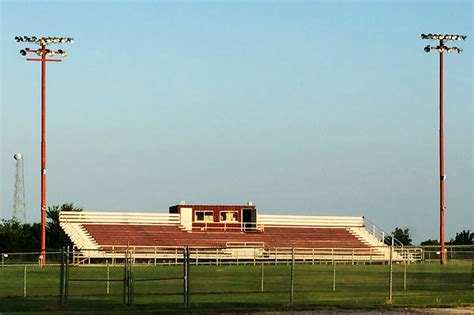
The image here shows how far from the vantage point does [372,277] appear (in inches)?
1978

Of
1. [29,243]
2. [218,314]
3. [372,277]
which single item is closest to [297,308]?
[218,314]

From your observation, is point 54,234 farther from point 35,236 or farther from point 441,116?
point 441,116

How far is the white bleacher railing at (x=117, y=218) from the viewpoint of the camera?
8750cm

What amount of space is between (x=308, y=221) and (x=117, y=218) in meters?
16.9

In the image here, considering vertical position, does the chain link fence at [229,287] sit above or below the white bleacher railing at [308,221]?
below

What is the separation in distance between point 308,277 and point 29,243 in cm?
4506

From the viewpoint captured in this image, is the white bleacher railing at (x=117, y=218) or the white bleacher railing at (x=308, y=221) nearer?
the white bleacher railing at (x=117, y=218)

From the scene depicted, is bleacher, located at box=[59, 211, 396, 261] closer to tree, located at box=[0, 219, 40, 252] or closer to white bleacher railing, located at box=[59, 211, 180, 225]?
white bleacher railing, located at box=[59, 211, 180, 225]

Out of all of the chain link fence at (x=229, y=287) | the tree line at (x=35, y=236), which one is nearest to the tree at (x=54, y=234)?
the tree line at (x=35, y=236)

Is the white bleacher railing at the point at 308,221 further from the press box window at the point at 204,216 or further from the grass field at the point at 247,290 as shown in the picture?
the grass field at the point at 247,290

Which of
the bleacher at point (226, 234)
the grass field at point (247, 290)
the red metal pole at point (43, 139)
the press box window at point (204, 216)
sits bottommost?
the grass field at point (247, 290)

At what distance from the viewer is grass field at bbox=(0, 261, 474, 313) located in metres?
35.5

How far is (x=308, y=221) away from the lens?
96.9 m

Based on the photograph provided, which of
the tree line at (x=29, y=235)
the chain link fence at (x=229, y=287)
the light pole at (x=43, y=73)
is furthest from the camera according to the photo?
the tree line at (x=29, y=235)
